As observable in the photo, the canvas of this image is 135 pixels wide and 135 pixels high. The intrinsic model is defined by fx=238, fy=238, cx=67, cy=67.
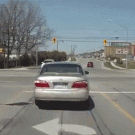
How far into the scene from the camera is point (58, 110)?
313 inches

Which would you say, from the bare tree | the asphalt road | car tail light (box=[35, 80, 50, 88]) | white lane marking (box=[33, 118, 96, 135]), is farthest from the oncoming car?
the bare tree

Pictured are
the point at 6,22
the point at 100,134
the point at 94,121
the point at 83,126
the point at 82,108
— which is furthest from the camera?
the point at 6,22

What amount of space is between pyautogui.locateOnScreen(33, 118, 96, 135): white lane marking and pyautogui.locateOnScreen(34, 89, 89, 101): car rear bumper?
131 cm

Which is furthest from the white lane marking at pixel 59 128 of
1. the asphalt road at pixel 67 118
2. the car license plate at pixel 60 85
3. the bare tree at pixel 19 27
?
the bare tree at pixel 19 27

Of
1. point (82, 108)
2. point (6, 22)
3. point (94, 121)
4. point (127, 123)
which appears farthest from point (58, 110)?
point (6, 22)

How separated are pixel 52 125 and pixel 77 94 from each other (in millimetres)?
1733

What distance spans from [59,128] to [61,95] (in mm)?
1758

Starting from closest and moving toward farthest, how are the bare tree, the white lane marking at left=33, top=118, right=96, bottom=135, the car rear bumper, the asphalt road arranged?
the white lane marking at left=33, top=118, right=96, bottom=135, the asphalt road, the car rear bumper, the bare tree

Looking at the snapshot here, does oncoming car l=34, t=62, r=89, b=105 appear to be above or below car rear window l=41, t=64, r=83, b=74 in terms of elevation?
below

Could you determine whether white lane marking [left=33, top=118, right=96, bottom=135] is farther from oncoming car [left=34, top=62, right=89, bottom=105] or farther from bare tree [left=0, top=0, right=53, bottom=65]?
bare tree [left=0, top=0, right=53, bottom=65]

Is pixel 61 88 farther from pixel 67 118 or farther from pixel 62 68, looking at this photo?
pixel 62 68

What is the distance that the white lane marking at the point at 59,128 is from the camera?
219 inches

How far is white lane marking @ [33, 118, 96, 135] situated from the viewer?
5.56 metres

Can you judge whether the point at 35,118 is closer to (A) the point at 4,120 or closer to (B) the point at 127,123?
(A) the point at 4,120
